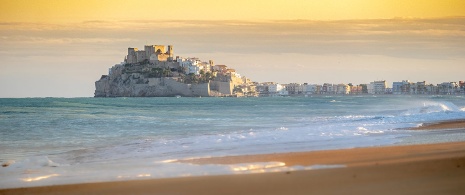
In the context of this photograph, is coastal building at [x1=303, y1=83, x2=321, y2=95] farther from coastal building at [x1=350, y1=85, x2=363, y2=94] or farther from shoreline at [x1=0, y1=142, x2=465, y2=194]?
shoreline at [x1=0, y1=142, x2=465, y2=194]

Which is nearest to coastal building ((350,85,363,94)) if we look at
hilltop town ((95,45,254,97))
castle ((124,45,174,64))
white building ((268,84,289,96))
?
white building ((268,84,289,96))

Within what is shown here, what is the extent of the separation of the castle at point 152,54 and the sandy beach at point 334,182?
162 ft

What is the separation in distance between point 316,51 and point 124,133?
2571cm

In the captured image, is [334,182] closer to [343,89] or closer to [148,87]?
[148,87]

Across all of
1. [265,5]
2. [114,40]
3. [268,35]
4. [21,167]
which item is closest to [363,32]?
[268,35]

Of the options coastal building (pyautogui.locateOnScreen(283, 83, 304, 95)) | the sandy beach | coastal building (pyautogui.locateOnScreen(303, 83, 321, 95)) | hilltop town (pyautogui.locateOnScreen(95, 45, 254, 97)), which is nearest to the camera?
the sandy beach

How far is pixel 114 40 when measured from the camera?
38281 mm

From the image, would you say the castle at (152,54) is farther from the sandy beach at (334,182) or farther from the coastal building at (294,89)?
the sandy beach at (334,182)

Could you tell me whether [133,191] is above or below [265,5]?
below

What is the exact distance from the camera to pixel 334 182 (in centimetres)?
376

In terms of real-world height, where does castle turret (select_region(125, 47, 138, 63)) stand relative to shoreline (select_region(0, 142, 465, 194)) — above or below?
above

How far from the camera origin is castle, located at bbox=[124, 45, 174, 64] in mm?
54281

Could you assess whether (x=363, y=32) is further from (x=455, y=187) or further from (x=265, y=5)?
(x=455, y=187)

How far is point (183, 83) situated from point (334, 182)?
55813mm
